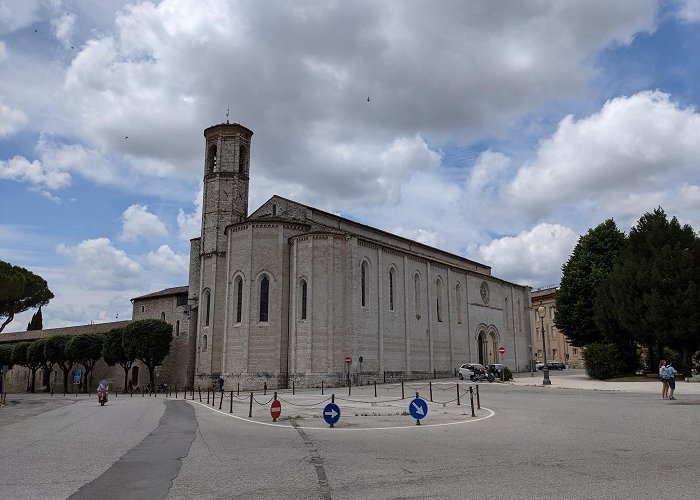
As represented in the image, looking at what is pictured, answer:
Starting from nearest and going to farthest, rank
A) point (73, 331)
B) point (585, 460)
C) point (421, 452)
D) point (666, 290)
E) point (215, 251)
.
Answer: point (585, 460), point (421, 452), point (666, 290), point (215, 251), point (73, 331)

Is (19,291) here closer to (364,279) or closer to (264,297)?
(264,297)

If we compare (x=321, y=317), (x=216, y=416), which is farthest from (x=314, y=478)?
(x=321, y=317)

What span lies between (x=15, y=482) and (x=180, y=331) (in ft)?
163

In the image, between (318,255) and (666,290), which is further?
(318,255)

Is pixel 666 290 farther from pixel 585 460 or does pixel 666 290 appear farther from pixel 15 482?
pixel 15 482

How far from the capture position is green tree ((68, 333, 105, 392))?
182 ft

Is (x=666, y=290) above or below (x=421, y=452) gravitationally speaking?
above

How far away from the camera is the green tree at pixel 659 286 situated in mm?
35219

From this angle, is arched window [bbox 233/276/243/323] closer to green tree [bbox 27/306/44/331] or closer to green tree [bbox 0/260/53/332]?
green tree [bbox 0/260/53/332]

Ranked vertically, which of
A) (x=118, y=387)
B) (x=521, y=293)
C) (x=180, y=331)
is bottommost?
(x=118, y=387)

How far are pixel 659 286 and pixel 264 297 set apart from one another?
91.8 feet

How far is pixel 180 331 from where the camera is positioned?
5606 centimetres

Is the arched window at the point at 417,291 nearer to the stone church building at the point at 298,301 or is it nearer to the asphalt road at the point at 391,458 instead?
the stone church building at the point at 298,301

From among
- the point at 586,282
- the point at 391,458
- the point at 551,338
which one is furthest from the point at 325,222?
the point at 551,338
